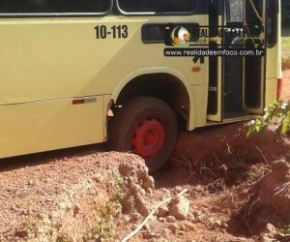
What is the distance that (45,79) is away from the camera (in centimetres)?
573

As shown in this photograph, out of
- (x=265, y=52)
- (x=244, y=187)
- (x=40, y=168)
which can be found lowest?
(x=244, y=187)

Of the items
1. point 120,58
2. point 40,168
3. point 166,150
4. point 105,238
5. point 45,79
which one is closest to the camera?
point 105,238

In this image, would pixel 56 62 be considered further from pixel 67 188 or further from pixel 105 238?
pixel 105 238

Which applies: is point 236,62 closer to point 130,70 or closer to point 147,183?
point 130,70

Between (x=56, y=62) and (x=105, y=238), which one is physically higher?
(x=56, y=62)

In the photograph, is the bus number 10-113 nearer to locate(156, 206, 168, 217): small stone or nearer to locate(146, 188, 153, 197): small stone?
locate(146, 188, 153, 197): small stone

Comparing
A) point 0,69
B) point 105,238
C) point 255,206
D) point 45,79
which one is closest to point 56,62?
point 45,79

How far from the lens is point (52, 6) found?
5.72 meters

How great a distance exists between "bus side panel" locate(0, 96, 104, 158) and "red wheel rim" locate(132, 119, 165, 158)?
0.61m

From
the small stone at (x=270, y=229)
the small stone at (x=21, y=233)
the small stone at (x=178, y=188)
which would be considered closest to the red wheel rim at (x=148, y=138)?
the small stone at (x=178, y=188)

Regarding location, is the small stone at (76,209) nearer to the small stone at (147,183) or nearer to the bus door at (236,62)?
the small stone at (147,183)

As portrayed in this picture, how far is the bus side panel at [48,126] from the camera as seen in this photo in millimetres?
5617

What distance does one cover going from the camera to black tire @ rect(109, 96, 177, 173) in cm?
667

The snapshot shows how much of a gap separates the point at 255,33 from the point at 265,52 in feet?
0.88
